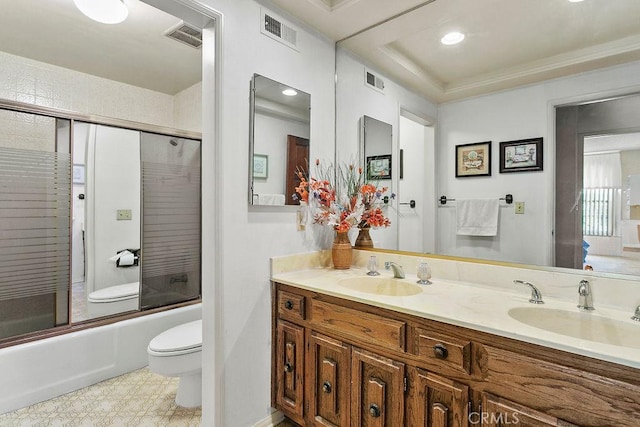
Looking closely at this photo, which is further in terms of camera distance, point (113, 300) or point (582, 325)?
point (113, 300)

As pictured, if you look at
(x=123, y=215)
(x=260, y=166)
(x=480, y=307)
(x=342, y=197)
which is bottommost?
(x=480, y=307)

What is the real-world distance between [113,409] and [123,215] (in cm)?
155

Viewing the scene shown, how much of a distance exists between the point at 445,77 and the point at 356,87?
0.59m

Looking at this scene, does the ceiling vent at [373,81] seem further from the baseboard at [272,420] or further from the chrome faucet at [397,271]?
the baseboard at [272,420]

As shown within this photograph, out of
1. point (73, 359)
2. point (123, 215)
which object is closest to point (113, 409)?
point (73, 359)

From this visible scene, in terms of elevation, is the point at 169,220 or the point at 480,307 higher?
the point at 169,220

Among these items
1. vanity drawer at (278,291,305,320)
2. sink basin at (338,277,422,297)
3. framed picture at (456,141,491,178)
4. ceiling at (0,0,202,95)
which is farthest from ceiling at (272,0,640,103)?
vanity drawer at (278,291,305,320)

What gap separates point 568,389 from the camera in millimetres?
920

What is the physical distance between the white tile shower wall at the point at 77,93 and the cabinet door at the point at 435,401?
352 centimetres

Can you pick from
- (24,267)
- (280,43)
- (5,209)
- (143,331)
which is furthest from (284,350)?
(5,209)

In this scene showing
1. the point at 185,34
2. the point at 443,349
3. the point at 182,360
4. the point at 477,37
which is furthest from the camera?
the point at 185,34

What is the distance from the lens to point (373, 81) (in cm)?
211

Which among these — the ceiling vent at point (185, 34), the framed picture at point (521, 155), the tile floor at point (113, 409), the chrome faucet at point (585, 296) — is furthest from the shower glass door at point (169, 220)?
the chrome faucet at point (585, 296)
